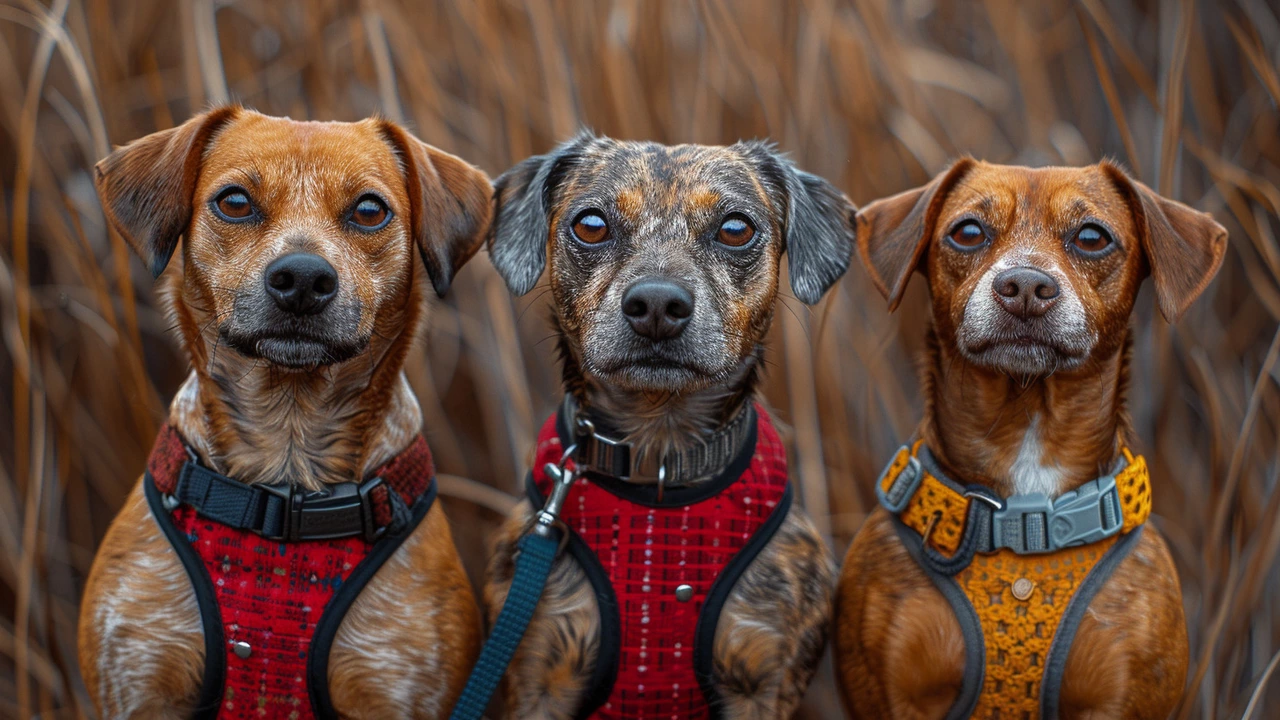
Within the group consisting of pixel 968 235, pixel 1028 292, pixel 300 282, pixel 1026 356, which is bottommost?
pixel 1026 356

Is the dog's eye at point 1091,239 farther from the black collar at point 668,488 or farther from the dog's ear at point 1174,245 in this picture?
the black collar at point 668,488

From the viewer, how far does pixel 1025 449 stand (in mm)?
2992

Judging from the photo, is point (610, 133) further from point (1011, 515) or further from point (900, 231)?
point (1011, 515)

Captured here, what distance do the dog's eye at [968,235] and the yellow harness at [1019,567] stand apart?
2.12 feet

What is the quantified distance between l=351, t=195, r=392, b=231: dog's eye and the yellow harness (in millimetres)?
1622

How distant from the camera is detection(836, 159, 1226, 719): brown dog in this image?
278cm

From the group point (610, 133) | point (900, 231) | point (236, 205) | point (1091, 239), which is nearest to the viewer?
point (236, 205)

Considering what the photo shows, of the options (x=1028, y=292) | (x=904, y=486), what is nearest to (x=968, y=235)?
(x=1028, y=292)

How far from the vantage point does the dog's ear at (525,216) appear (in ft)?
10.2

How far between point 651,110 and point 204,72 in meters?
1.66

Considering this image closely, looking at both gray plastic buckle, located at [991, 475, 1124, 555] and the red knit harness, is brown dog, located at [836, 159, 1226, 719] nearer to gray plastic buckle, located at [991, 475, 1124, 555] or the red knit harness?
gray plastic buckle, located at [991, 475, 1124, 555]

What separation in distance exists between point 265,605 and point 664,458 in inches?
42.8

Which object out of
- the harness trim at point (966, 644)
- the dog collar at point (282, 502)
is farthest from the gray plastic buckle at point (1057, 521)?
the dog collar at point (282, 502)

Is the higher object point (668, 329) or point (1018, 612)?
point (668, 329)
